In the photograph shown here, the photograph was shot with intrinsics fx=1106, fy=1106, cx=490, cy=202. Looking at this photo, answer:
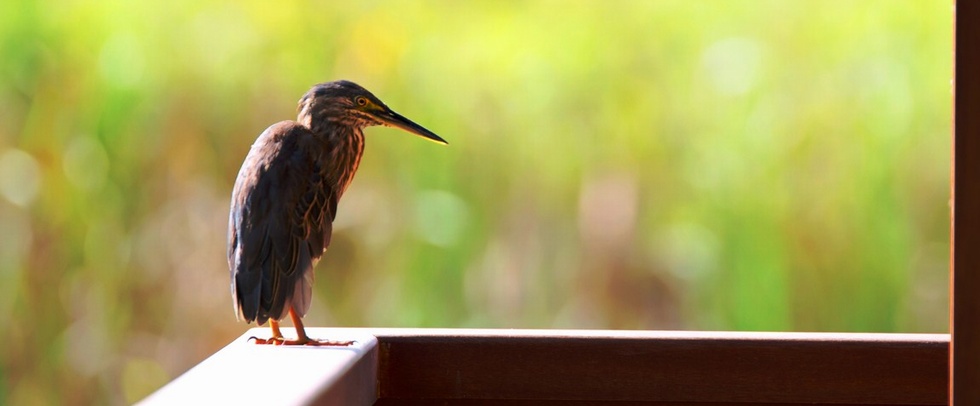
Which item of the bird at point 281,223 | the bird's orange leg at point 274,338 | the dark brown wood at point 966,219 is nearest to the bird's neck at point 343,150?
the bird at point 281,223

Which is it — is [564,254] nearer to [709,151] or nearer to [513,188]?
[513,188]

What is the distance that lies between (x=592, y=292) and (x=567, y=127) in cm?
39

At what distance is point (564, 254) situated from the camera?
2562 millimetres

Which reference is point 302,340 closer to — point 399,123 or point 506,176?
point 399,123

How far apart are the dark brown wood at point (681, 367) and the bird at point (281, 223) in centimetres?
16

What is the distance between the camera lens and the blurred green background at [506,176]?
2.52 metres

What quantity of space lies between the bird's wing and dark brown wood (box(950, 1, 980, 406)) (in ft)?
3.20

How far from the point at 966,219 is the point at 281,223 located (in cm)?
102

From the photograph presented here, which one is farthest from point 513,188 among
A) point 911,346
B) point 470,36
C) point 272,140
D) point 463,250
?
point 911,346

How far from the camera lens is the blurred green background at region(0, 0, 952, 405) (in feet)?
8.26

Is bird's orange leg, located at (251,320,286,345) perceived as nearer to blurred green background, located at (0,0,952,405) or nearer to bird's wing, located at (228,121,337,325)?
bird's wing, located at (228,121,337,325)

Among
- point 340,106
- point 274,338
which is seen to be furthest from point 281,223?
point 340,106

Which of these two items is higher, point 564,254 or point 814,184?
point 814,184

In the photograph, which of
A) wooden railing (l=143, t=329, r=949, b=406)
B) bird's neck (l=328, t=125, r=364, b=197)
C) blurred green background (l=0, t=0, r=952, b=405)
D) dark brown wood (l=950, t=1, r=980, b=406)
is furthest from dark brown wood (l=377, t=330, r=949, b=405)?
blurred green background (l=0, t=0, r=952, b=405)
